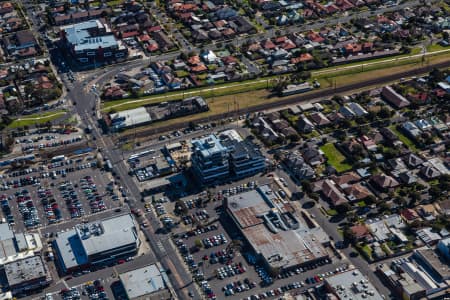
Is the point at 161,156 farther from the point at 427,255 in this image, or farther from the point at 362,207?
the point at 427,255

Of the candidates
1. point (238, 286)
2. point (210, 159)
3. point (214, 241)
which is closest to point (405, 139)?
point (210, 159)

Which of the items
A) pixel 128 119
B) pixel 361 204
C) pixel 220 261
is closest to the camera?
pixel 220 261

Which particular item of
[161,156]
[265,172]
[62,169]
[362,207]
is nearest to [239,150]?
[265,172]

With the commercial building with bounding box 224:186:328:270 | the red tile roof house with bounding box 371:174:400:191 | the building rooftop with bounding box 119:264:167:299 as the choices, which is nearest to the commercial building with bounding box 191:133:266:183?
the commercial building with bounding box 224:186:328:270

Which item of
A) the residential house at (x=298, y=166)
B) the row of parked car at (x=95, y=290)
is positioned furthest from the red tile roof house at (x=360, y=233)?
the row of parked car at (x=95, y=290)

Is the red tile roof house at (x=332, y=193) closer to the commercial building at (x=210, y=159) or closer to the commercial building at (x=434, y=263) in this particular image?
the commercial building at (x=434, y=263)

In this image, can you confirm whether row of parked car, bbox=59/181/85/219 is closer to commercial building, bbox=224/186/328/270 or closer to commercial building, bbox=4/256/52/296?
commercial building, bbox=4/256/52/296

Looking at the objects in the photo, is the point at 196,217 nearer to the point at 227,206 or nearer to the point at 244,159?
the point at 227,206
